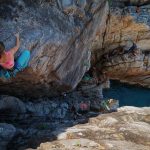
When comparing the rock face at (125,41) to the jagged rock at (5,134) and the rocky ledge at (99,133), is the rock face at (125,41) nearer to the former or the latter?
the rocky ledge at (99,133)

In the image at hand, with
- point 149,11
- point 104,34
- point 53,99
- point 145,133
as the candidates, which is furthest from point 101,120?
point 149,11

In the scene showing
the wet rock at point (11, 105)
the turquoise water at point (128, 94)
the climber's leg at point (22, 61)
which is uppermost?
the climber's leg at point (22, 61)

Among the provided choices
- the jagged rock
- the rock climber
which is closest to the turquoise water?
the rock climber

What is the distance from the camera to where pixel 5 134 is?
12.9 meters

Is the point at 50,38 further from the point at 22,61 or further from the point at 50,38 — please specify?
the point at 22,61

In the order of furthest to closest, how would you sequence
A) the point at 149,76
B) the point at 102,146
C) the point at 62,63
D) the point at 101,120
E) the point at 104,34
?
the point at 149,76 < the point at 104,34 < the point at 62,63 < the point at 101,120 < the point at 102,146

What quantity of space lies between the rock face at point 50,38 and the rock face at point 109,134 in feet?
9.45

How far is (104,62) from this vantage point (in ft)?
102

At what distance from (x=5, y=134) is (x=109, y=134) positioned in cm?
389

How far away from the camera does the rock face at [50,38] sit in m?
14.0

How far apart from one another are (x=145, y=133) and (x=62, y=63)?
525 centimetres

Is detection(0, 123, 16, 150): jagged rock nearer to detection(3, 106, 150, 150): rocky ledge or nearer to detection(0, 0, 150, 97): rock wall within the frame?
detection(3, 106, 150, 150): rocky ledge

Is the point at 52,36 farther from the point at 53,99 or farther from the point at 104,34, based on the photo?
the point at 104,34

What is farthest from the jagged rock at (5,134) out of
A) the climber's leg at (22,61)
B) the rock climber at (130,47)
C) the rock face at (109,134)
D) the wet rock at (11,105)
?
the rock climber at (130,47)
